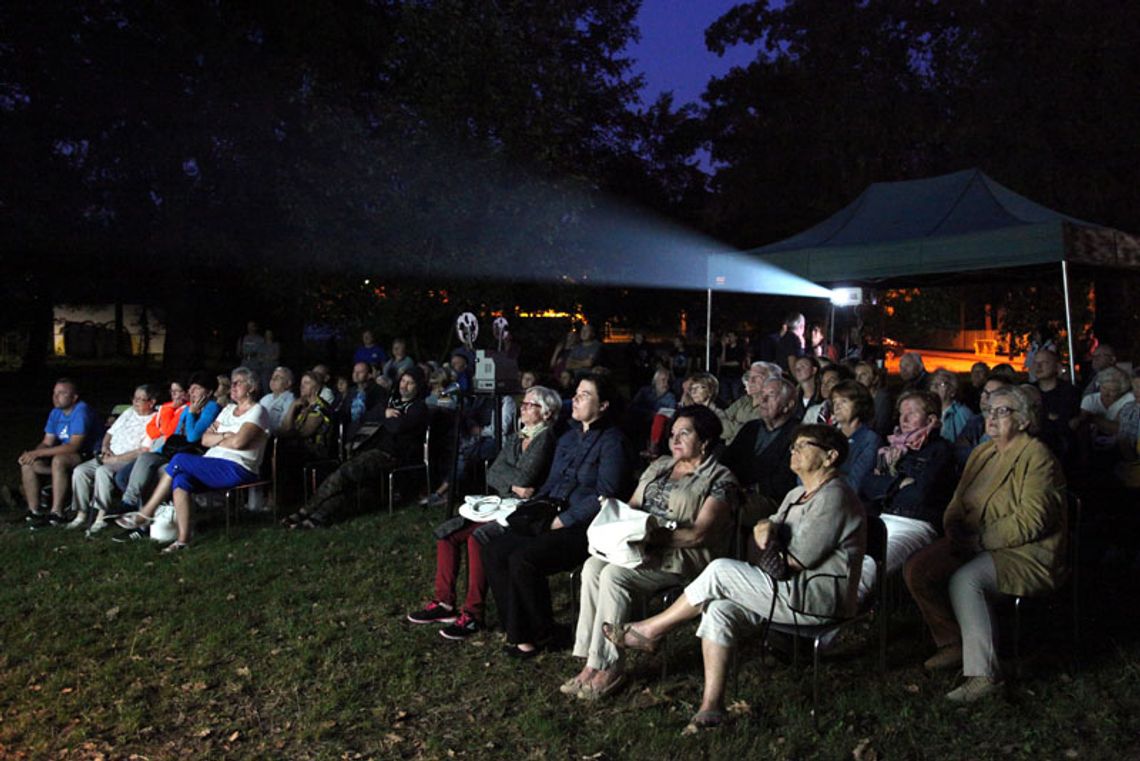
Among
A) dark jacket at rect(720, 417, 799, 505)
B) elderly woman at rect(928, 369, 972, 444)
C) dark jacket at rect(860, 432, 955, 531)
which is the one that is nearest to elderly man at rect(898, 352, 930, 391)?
elderly woman at rect(928, 369, 972, 444)

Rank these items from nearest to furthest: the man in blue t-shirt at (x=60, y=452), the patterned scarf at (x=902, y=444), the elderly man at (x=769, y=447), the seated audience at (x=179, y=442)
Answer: the patterned scarf at (x=902, y=444), the elderly man at (x=769, y=447), the seated audience at (x=179, y=442), the man in blue t-shirt at (x=60, y=452)

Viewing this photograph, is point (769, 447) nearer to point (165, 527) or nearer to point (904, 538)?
point (904, 538)

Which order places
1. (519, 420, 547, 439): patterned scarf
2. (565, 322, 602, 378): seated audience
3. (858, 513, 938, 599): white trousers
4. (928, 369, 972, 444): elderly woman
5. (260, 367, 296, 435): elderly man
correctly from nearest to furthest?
(858, 513, 938, 599): white trousers
(519, 420, 547, 439): patterned scarf
(928, 369, 972, 444): elderly woman
(260, 367, 296, 435): elderly man
(565, 322, 602, 378): seated audience

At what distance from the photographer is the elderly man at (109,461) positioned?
700 cm

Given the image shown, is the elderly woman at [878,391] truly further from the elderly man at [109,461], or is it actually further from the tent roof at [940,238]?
the elderly man at [109,461]

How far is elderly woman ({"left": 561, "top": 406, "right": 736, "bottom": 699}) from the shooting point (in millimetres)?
3771

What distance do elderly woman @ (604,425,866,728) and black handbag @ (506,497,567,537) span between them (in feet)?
3.60

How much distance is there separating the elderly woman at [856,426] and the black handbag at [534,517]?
1.57 metres

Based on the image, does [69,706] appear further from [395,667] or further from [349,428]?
[349,428]

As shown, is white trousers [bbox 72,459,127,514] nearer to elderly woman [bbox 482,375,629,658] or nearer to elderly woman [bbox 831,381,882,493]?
elderly woman [bbox 482,375,629,658]

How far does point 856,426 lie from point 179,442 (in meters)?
4.91

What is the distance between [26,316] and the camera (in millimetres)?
22219

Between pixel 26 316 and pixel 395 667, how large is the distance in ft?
72.4

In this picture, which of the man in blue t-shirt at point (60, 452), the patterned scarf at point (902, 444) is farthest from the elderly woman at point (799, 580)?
the man in blue t-shirt at point (60, 452)
